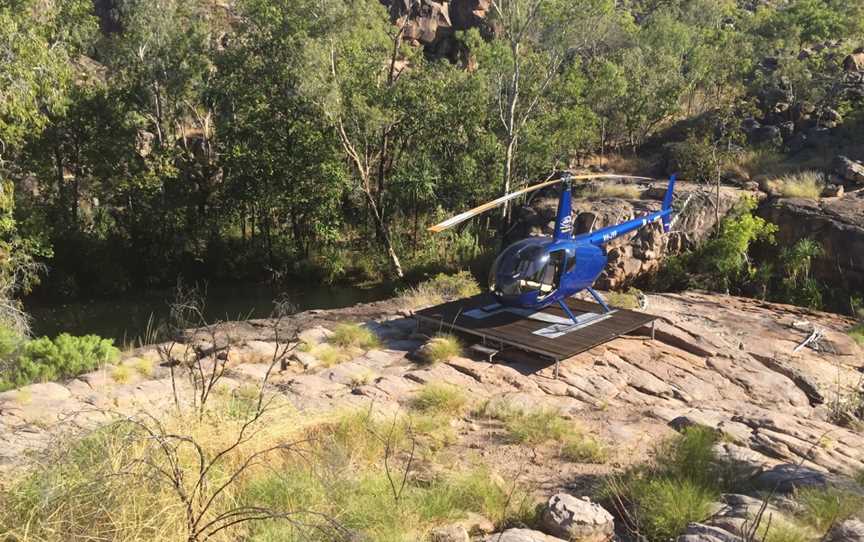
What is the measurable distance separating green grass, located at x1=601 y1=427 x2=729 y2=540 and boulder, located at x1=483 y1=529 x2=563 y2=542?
1.69ft

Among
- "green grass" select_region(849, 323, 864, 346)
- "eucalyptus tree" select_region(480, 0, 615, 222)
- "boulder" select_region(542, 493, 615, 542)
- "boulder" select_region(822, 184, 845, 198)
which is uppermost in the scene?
"eucalyptus tree" select_region(480, 0, 615, 222)

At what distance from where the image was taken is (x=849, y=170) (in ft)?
52.1

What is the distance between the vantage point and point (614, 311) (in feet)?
31.4

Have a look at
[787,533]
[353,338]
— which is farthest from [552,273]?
[787,533]

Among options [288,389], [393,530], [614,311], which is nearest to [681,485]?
[393,530]

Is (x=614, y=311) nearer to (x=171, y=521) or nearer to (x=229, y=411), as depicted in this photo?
(x=229, y=411)

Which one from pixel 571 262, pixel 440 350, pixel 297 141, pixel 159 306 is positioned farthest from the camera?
pixel 297 141

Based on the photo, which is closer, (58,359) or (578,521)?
(578,521)

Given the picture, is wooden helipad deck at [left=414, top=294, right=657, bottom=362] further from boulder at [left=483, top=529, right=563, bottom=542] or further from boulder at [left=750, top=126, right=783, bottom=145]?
boulder at [left=750, top=126, right=783, bottom=145]

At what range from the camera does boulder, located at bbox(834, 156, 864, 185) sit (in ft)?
51.8

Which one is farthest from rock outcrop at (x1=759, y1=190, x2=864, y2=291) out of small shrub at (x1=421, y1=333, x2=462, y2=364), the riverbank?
small shrub at (x1=421, y1=333, x2=462, y2=364)

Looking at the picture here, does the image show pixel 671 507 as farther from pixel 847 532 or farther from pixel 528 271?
pixel 528 271

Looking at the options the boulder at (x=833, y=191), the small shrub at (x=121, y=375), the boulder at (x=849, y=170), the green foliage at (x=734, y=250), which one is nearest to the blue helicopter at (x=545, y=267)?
the small shrub at (x=121, y=375)

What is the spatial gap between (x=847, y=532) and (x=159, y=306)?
17.7 m
